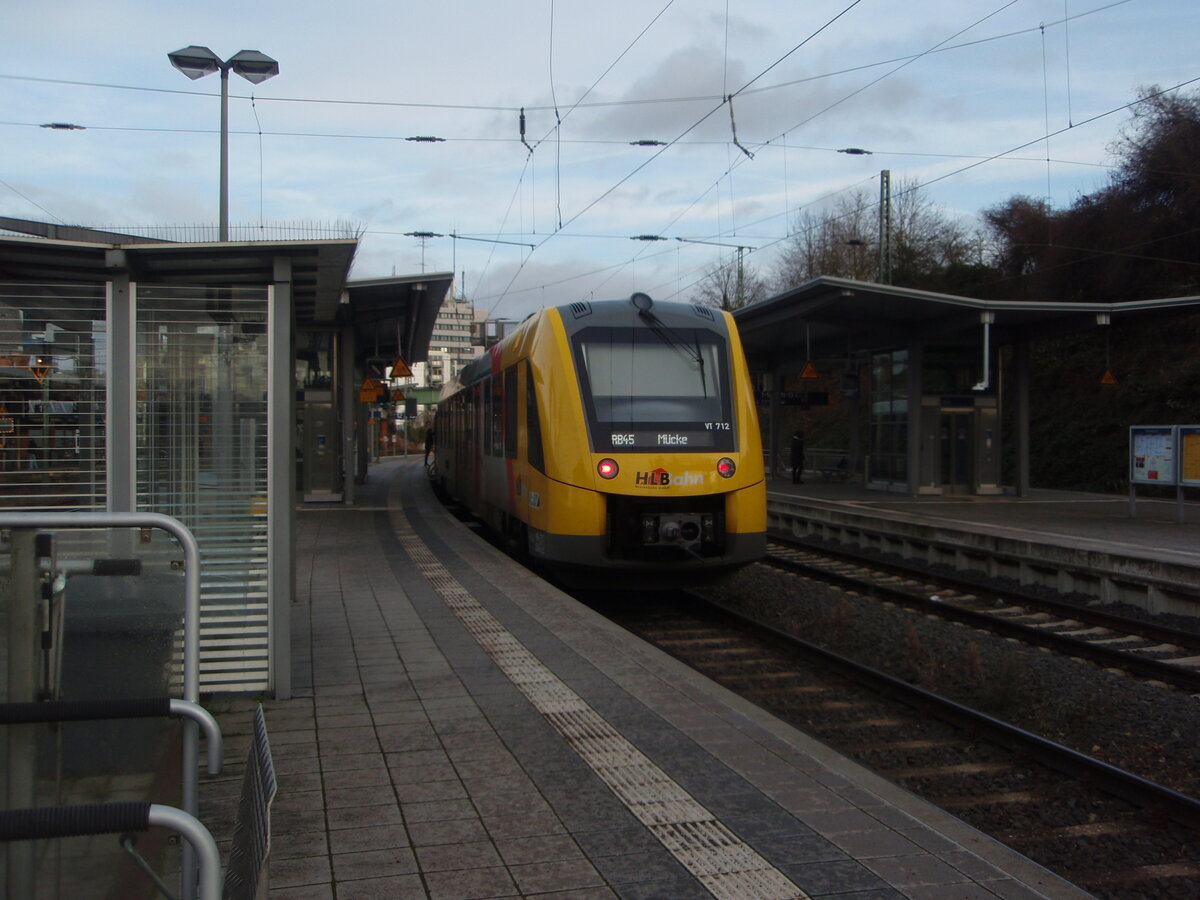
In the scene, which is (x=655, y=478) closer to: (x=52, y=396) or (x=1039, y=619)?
(x=1039, y=619)

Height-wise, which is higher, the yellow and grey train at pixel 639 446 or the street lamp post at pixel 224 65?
the street lamp post at pixel 224 65

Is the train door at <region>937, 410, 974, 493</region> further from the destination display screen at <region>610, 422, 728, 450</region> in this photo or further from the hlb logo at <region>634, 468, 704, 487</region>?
the hlb logo at <region>634, 468, 704, 487</region>

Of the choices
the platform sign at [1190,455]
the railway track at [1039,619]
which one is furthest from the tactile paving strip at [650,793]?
the platform sign at [1190,455]

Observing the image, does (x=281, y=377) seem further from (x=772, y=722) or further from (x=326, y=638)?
(x=772, y=722)

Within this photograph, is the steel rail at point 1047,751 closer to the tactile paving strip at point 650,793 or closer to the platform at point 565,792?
the platform at point 565,792

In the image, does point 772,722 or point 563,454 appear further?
point 563,454

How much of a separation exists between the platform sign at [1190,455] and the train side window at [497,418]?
10.2 metres

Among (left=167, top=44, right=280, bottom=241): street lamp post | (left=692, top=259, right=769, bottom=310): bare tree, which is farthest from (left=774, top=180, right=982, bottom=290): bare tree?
(left=167, top=44, right=280, bottom=241): street lamp post

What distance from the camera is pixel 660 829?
4.21m

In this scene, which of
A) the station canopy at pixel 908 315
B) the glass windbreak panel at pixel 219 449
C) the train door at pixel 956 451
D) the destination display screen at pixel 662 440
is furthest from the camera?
the train door at pixel 956 451

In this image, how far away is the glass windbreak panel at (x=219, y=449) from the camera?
608 centimetres

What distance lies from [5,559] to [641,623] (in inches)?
331

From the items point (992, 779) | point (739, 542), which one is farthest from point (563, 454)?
point (992, 779)

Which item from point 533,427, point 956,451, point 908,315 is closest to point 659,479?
point 533,427
